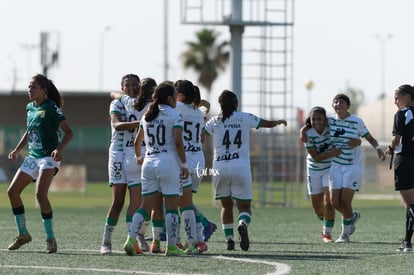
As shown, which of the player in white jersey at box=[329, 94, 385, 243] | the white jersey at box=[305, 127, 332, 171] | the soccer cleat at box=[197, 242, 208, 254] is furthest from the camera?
the white jersey at box=[305, 127, 332, 171]

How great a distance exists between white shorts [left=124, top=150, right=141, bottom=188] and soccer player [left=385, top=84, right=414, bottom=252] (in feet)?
10.3

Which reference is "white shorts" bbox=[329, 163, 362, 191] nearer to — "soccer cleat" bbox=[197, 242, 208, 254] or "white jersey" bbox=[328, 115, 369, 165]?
"white jersey" bbox=[328, 115, 369, 165]

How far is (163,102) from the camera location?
1401cm

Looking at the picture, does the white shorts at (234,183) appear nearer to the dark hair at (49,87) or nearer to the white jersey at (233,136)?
the white jersey at (233,136)

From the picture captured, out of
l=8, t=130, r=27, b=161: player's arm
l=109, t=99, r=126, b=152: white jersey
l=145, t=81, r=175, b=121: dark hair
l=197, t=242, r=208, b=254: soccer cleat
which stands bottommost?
l=197, t=242, r=208, b=254: soccer cleat

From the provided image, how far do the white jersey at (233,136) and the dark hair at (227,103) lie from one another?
0.05 metres

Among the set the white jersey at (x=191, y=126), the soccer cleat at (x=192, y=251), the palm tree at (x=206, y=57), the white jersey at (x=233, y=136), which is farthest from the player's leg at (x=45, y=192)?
the palm tree at (x=206, y=57)

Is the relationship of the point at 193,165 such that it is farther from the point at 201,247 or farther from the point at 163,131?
the point at 163,131

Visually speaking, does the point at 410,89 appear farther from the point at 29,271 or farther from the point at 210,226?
the point at 29,271

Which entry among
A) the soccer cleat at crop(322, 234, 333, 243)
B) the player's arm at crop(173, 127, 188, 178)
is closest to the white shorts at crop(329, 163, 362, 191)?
the soccer cleat at crop(322, 234, 333, 243)

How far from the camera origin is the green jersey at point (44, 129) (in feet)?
47.8

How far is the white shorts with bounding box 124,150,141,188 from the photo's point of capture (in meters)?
14.6

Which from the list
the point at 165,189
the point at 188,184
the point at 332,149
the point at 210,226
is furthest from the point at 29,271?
the point at 332,149

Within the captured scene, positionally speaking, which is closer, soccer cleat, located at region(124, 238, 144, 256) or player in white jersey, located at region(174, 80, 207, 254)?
soccer cleat, located at region(124, 238, 144, 256)
